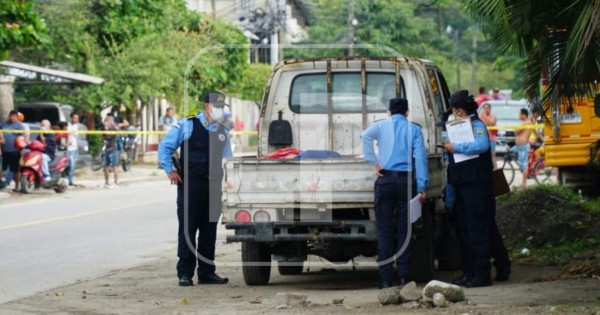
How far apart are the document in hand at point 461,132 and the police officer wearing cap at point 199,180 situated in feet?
7.64

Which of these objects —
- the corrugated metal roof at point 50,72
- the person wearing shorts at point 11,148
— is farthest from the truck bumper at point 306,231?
the corrugated metal roof at point 50,72

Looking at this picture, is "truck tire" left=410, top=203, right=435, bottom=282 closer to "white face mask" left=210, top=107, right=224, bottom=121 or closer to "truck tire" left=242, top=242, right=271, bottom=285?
"truck tire" left=242, top=242, right=271, bottom=285

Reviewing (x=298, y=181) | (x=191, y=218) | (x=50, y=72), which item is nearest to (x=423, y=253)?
(x=298, y=181)

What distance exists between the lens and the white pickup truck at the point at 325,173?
12.4 m

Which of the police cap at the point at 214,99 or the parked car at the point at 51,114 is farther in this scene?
the parked car at the point at 51,114

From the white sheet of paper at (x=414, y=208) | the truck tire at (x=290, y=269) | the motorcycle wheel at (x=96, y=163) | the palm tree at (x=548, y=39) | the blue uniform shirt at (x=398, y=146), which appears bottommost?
the truck tire at (x=290, y=269)

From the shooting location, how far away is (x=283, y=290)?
12945 mm

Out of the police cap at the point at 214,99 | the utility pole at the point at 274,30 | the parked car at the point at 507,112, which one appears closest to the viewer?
the police cap at the point at 214,99

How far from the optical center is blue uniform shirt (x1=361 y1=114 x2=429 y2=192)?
40.1 feet

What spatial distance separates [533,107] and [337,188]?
8.57ft

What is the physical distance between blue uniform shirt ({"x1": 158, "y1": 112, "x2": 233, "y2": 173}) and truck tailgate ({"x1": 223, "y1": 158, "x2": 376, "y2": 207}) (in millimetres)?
827

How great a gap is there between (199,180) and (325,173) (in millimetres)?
1614

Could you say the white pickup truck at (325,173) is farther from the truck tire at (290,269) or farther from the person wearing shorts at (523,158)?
the person wearing shorts at (523,158)

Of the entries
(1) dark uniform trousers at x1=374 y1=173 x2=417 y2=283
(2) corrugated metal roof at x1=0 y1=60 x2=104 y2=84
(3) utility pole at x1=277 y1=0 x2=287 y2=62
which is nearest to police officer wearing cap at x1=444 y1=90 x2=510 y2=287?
(1) dark uniform trousers at x1=374 y1=173 x2=417 y2=283
